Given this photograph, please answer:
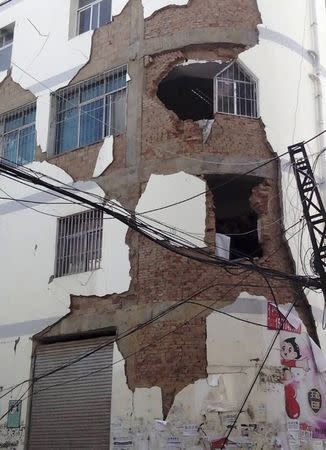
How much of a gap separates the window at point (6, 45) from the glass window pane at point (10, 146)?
1964 millimetres

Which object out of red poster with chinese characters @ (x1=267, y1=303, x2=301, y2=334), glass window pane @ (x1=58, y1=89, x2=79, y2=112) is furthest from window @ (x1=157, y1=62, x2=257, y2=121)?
red poster with chinese characters @ (x1=267, y1=303, x2=301, y2=334)

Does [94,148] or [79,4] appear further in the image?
[79,4]

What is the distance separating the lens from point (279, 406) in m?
11.7

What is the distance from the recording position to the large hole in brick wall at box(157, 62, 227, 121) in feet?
47.0

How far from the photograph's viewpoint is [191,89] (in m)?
15.1

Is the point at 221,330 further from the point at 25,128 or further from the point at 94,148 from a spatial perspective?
the point at 25,128

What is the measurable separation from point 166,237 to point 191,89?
502 centimetres

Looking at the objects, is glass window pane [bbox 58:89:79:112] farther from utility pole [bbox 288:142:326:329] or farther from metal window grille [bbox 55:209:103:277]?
utility pole [bbox 288:142:326:329]

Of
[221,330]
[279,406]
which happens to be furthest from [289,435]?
[221,330]

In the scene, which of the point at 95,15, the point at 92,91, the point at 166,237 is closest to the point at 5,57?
the point at 95,15

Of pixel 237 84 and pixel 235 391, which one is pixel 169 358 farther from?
pixel 237 84

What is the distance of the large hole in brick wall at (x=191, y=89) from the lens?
14320 mm

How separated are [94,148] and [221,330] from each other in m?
4.81

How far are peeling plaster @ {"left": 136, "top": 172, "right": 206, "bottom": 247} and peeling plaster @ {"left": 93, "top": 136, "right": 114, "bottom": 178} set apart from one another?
1.24 metres
